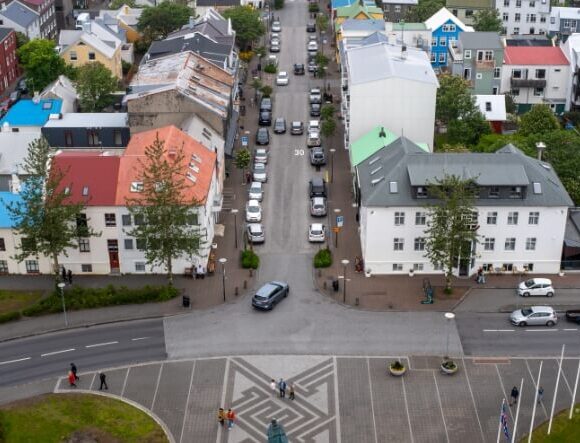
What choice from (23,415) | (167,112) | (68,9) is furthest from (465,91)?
(68,9)

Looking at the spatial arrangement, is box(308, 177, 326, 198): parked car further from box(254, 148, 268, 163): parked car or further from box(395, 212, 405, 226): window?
box(395, 212, 405, 226): window

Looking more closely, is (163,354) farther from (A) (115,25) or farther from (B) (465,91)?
(A) (115,25)

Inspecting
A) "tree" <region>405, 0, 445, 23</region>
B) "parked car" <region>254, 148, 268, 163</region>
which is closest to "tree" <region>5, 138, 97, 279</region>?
"parked car" <region>254, 148, 268, 163</region>

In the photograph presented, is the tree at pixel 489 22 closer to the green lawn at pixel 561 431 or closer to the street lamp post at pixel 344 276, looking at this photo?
the street lamp post at pixel 344 276

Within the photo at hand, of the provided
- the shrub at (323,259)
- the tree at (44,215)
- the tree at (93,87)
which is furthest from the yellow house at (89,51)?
the shrub at (323,259)

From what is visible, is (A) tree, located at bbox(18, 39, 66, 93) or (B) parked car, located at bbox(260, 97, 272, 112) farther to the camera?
(B) parked car, located at bbox(260, 97, 272, 112)

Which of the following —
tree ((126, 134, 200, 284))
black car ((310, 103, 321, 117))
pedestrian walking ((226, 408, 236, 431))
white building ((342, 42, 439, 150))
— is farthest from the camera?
black car ((310, 103, 321, 117))
